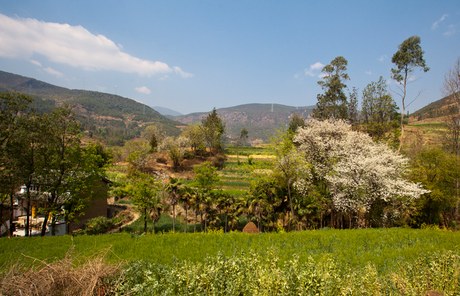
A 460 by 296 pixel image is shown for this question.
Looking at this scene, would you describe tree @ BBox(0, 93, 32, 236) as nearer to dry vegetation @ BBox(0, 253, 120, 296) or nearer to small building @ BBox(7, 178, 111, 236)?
small building @ BBox(7, 178, 111, 236)

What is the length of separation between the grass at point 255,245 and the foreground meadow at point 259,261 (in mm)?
55

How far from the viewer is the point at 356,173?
25.5 meters

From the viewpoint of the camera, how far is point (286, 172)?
89.9 feet

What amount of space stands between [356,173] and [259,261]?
66.7 feet

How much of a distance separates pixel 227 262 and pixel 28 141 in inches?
880

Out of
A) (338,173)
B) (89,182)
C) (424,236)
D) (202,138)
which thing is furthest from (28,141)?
(202,138)

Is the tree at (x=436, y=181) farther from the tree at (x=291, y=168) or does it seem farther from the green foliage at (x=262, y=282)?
the green foliage at (x=262, y=282)

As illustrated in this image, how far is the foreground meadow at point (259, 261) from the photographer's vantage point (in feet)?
24.7

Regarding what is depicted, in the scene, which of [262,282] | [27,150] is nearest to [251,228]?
[262,282]

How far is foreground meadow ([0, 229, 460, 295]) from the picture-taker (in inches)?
296

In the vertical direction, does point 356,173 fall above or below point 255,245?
above

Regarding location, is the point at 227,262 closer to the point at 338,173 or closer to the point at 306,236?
the point at 306,236

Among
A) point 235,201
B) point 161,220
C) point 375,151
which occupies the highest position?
point 375,151

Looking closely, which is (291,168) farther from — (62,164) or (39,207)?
(39,207)
